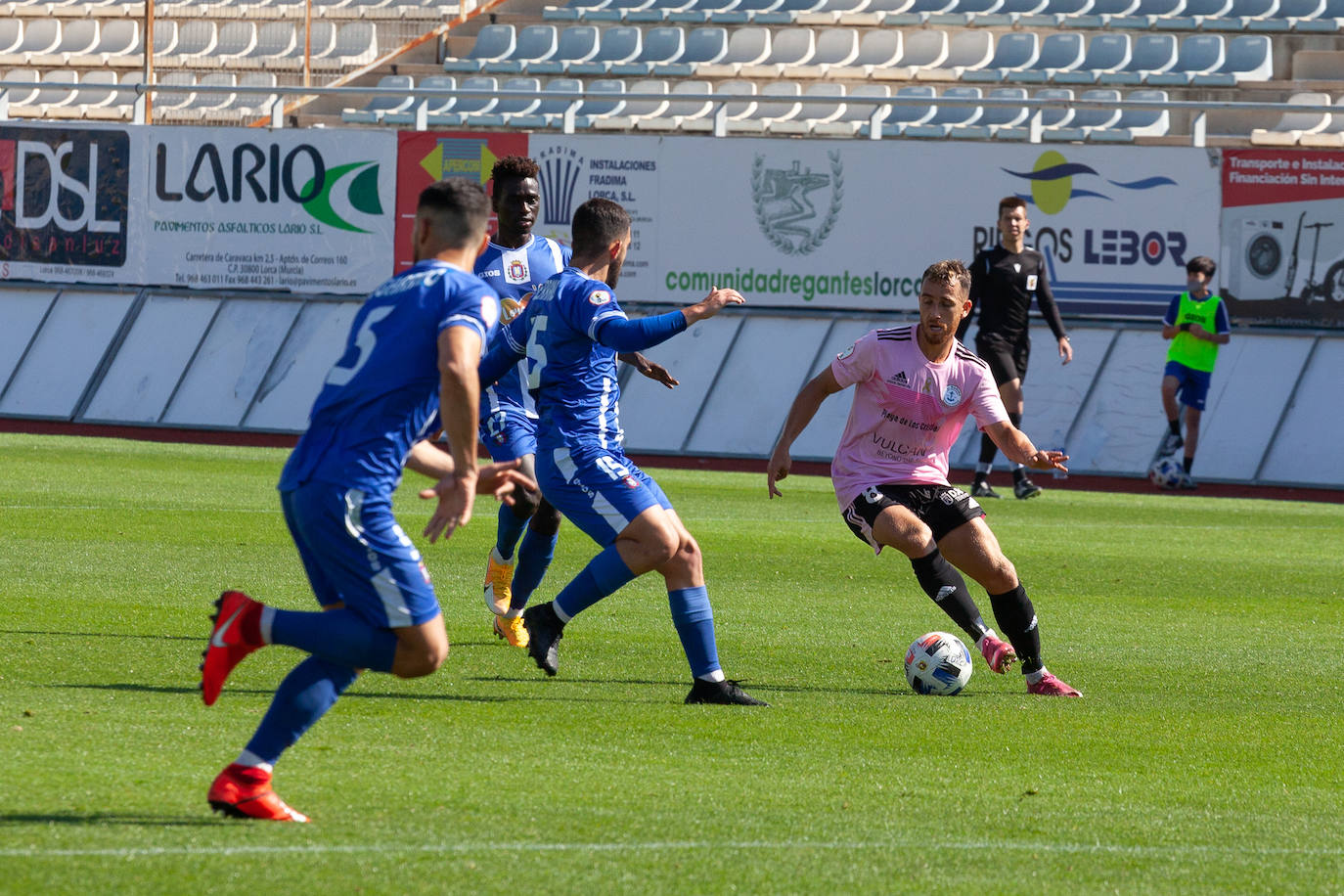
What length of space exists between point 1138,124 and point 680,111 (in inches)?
273

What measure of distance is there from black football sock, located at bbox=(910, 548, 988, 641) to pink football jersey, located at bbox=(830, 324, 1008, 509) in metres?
0.41

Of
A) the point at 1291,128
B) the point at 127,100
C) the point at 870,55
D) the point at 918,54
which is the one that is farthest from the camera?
the point at 127,100

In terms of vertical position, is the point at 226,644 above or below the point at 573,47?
above

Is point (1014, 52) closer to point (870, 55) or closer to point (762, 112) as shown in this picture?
point (870, 55)

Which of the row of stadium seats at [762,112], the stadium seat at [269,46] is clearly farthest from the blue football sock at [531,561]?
the stadium seat at [269,46]

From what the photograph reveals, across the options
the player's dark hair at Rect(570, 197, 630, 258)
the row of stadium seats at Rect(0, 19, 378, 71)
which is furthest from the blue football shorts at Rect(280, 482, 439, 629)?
the row of stadium seats at Rect(0, 19, 378, 71)

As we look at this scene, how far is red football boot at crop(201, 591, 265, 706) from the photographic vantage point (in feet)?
15.7

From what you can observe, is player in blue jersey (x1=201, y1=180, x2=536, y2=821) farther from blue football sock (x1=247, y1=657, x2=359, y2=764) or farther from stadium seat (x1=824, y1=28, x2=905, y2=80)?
stadium seat (x1=824, y1=28, x2=905, y2=80)

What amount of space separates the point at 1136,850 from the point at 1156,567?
794 cm

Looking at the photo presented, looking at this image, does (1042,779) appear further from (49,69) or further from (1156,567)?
(49,69)

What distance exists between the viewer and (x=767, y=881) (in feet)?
14.8

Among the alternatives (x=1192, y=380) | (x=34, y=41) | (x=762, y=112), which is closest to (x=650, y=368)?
(x=1192, y=380)

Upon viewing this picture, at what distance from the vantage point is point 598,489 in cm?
724

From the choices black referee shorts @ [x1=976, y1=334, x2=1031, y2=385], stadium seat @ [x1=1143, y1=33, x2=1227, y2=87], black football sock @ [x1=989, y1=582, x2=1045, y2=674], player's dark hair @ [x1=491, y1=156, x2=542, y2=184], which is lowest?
black referee shorts @ [x1=976, y1=334, x2=1031, y2=385]
